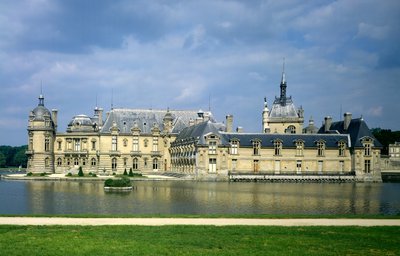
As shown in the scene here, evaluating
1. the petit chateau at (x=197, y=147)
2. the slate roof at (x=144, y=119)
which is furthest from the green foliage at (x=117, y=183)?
the slate roof at (x=144, y=119)

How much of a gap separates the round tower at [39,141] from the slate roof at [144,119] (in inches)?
314

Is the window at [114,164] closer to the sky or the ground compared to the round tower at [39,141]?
closer to the ground

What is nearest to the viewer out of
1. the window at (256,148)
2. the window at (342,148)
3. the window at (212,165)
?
the window at (212,165)

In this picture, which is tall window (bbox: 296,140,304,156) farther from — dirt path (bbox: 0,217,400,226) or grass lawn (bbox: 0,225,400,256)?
grass lawn (bbox: 0,225,400,256)

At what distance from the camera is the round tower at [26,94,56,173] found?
220 ft

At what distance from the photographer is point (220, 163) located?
59.5m

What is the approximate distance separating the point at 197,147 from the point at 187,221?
3997 cm

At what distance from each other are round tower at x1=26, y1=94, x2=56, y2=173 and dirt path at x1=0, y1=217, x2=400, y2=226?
50.7 metres

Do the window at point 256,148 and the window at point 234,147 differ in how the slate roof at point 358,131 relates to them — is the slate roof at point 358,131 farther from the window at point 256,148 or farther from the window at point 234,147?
the window at point 234,147

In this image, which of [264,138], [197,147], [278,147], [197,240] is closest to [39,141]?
[197,147]

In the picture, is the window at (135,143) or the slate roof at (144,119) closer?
the window at (135,143)

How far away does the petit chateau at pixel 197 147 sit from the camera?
6022 centimetres

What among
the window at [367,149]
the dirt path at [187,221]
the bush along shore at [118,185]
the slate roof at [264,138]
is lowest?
the bush along shore at [118,185]

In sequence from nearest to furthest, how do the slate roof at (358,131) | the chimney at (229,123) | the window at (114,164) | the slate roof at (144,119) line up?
the slate roof at (358,131), the chimney at (229,123), the window at (114,164), the slate roof at (144,119)
